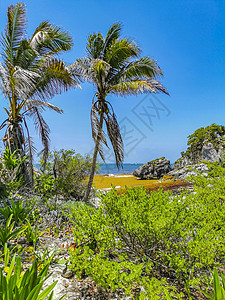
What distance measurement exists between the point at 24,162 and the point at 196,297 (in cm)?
661

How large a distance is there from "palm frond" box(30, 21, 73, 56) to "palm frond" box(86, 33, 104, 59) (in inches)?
35.5

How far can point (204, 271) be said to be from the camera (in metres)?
2.20

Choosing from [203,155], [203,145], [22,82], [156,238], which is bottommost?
[156,238]

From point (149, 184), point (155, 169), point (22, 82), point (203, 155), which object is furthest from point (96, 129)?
point (155, 169)

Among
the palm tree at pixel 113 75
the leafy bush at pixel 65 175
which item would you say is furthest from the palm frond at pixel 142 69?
the leafy bush at pixel 65 175

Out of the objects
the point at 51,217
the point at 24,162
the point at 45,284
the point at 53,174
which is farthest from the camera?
the point at 53,174

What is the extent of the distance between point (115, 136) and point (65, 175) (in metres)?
2.59

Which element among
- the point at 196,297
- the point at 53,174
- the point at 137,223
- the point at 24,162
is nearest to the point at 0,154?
the point at 24,162

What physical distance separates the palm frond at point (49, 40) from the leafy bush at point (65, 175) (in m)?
4.76

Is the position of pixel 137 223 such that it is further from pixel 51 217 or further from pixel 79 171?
pixel 79 171

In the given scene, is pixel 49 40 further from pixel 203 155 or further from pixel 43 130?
pixel 203 155

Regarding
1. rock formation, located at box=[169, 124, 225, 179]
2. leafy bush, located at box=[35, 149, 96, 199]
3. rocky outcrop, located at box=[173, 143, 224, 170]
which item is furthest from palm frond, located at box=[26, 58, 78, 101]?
rock formation, located at box=[169, 124, 225, 179]

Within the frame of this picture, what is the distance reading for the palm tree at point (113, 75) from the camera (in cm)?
676

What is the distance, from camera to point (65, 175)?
7.15m
